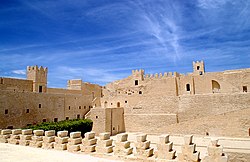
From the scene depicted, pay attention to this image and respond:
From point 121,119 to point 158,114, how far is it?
4.47 meters

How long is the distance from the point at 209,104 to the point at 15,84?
65.4 ft

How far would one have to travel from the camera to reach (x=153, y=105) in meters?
21.6

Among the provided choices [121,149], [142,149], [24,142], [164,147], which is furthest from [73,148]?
[164,147]

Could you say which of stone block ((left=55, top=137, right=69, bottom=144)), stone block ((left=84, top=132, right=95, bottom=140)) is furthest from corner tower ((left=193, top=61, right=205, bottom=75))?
stone block ((left=55, top=137, right=69, bottom=144))

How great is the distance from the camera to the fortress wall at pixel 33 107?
16891 mm

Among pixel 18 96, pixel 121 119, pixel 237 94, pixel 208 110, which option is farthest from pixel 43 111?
pixel 237 94

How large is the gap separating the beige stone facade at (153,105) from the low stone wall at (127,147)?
31.0 feet

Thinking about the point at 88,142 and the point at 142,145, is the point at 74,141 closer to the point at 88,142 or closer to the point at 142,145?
the point at 88,142

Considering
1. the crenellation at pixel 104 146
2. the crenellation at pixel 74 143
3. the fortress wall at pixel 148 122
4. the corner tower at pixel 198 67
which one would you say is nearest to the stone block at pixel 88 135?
the crenellation at pixel 74 143

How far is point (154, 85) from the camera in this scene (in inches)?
1082

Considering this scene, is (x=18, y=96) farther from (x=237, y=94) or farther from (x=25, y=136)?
(x=237, y=94)

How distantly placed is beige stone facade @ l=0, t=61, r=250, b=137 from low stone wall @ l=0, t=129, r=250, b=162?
372 inches

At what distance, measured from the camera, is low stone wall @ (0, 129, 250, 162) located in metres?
5.44

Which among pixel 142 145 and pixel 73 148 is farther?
pixel 73 148
